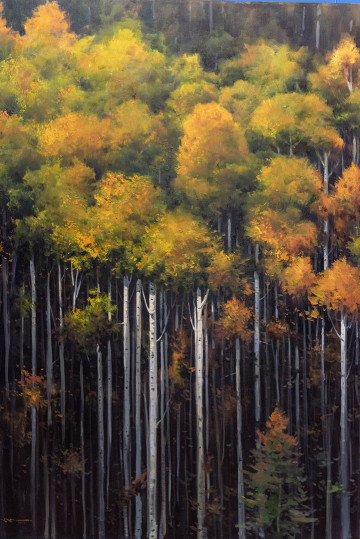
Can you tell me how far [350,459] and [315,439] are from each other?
11.5 inches

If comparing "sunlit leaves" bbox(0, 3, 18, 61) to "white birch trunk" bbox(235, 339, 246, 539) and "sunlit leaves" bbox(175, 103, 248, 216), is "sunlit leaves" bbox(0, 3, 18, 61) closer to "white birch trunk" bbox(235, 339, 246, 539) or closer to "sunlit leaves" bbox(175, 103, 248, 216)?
"sunlit leaves" bbox(175, 103, 248, 216)

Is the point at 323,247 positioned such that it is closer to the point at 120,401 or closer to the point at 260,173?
the point at 260,173

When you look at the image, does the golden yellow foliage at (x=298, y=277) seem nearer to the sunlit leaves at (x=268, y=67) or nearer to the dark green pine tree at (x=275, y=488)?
the dark green pine tree at (x=275, y=488)

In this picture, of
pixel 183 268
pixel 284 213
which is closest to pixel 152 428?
pixel 183 268

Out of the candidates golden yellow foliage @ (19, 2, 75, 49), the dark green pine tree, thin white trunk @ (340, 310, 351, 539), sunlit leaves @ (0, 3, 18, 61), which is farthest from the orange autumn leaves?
sunlit leaves @ (0, 3, 18, 61)

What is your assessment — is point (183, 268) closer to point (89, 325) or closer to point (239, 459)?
point (89, 325)

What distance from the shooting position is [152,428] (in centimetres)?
343

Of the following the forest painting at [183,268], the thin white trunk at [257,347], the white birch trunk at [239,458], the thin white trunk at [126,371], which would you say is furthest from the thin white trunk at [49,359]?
the thin white trunk at [257,347]

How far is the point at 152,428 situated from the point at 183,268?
1141 mm

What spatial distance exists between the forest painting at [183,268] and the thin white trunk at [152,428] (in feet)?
0.03

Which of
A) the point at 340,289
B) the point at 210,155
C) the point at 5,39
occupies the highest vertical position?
the point at 5,39

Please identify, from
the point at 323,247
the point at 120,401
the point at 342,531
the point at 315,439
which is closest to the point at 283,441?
the point at 315,439

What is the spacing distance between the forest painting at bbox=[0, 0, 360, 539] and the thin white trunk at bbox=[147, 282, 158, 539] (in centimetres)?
1

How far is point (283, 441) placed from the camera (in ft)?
11.3
